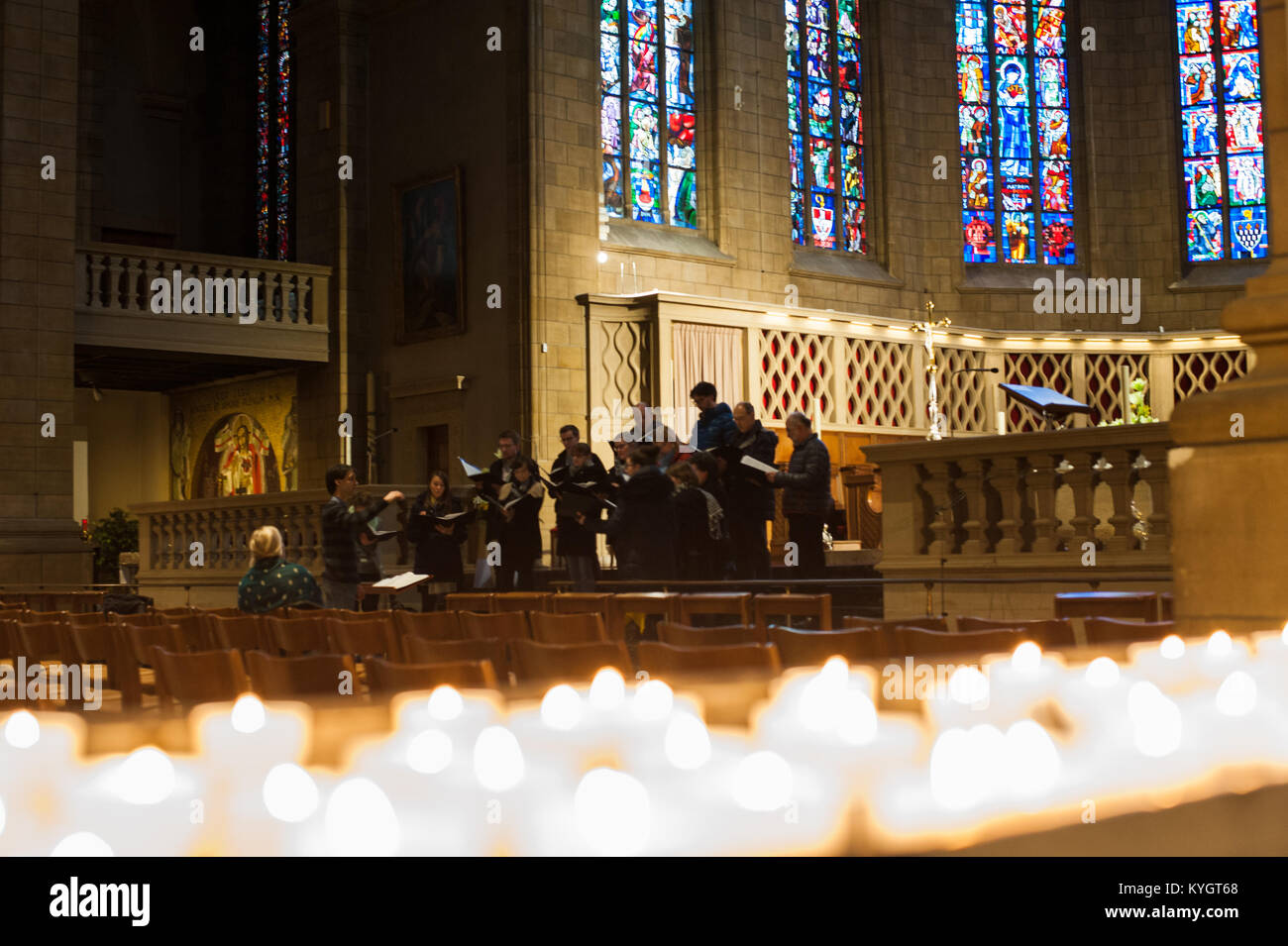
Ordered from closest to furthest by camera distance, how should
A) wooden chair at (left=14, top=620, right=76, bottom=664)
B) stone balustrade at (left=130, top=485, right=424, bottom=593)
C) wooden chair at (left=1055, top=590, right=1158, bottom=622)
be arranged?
wooden chair at (left=1055, top=590, right=1158, bottom=622), wooden chair at (left=14, top=620, right=76, bottom=664), stone balustrade at (left=130, top=485, right=424, bottom=593)

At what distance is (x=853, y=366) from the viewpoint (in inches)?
714

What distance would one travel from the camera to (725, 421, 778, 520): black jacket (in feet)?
30.0

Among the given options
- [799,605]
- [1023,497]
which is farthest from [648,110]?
[799,605]

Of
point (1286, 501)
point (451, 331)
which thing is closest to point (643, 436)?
point (451, 331)

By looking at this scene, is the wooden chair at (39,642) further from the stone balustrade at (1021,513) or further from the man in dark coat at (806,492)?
the stone balustrade at (1021,513)

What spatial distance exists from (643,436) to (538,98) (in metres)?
4.30

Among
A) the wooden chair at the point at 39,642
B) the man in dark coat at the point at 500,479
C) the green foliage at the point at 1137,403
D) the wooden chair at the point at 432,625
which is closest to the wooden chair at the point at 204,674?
the wooden chair at the point at 432,625

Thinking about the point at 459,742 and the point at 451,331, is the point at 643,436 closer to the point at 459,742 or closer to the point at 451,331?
the point at 451,331

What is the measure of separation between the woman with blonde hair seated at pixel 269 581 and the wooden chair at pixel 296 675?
3.65 metres

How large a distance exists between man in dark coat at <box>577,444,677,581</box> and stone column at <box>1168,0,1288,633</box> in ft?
15.5

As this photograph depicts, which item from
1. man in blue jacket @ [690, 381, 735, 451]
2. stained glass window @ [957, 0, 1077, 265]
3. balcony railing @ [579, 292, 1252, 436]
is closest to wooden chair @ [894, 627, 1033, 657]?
man in blue jacket @ [690, 381, 735, 451]

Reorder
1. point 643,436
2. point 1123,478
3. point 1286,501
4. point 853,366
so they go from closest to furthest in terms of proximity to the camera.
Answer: point 1286,501, point 1123,478, point 643,436, point 853,366

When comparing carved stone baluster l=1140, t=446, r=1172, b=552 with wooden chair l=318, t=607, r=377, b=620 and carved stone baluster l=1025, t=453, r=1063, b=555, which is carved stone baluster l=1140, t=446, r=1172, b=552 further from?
wooden chair l=318, t=607, r=377, b=620

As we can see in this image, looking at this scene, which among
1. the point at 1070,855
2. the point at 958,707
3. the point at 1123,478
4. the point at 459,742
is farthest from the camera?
the point at 1123,478
